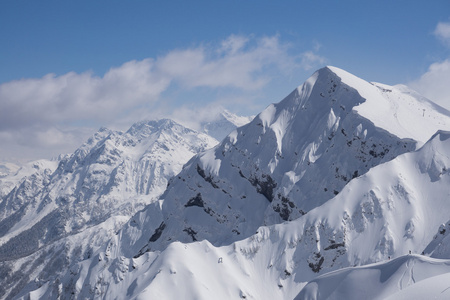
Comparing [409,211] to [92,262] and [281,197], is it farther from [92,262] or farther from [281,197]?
[92,262]

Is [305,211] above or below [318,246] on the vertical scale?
above

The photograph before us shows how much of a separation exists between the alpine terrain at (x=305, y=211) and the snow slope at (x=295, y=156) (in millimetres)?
533

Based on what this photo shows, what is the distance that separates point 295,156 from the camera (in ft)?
524

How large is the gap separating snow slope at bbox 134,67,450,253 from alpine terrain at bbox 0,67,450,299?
1.75 feet

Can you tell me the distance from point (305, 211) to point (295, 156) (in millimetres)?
30093

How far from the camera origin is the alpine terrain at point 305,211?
9950cm

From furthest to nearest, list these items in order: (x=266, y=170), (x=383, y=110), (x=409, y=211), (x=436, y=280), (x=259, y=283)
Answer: (x=266, y=170) < (x=383, y=110) < (x=259, y=283) < (x=409, y=211) < (x=436, y=280)

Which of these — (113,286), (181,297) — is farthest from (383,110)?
(113,286)

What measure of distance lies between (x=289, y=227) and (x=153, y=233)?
84.4 m

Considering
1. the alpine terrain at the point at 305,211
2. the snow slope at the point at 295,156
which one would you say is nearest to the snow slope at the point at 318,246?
the alpine terrain at the point at 305,211

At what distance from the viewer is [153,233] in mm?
181750

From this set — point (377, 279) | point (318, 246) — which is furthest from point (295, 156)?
point (377, 279)

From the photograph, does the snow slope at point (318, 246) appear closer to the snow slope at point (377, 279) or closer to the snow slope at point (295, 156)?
the snow slope at point (295, 156)

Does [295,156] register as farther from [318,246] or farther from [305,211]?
[318,246]
